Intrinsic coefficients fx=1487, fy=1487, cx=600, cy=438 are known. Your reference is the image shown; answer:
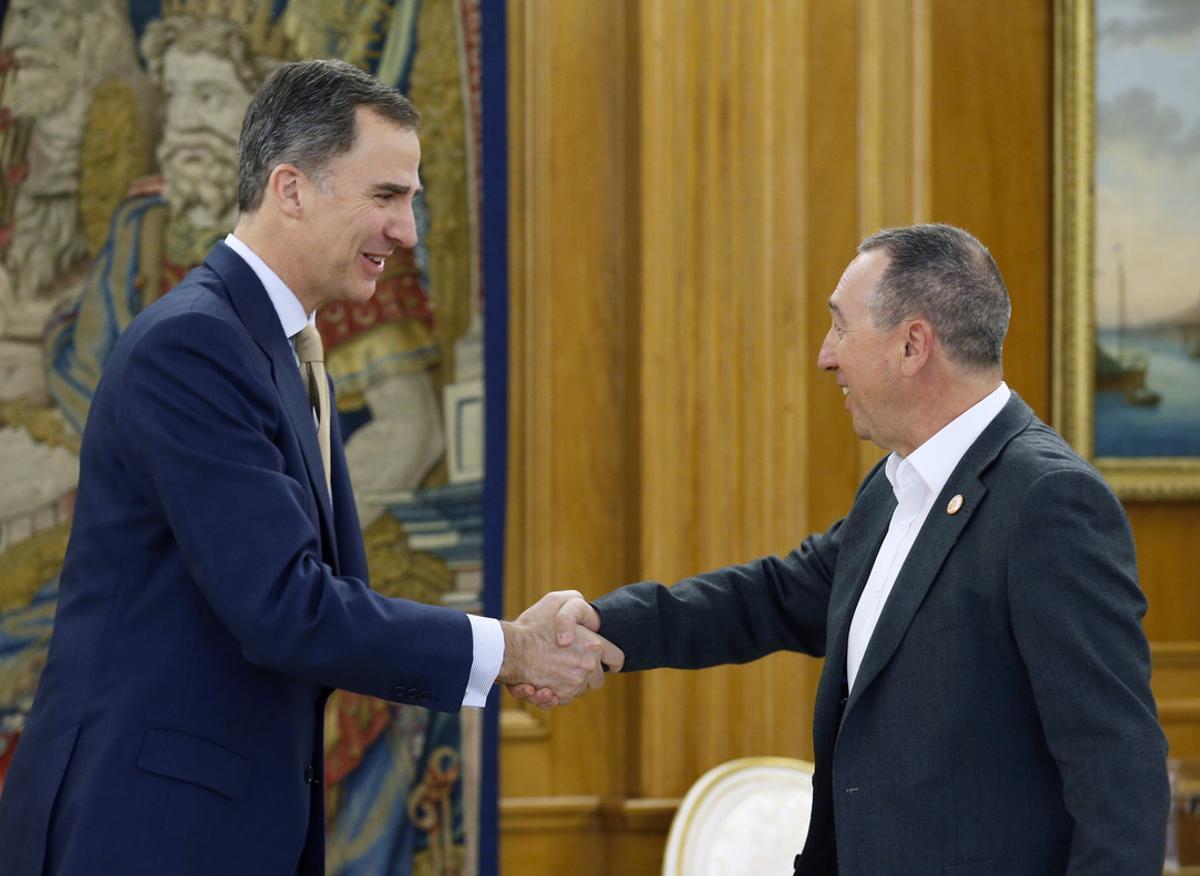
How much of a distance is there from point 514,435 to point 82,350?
114 centimetres

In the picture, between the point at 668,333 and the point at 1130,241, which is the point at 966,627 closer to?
the point at 668,333

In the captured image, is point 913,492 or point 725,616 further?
point 725,616

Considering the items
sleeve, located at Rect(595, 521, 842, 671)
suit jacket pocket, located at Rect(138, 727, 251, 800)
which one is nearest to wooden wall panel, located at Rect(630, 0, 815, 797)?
sleeve, located at Rect(595, 521, 842, 671)

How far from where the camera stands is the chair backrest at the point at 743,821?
3.56m

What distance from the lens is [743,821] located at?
3.63 m

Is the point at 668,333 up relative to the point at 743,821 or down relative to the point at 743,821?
up

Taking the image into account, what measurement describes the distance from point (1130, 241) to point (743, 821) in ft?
6.84

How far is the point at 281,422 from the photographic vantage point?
2.26 meters

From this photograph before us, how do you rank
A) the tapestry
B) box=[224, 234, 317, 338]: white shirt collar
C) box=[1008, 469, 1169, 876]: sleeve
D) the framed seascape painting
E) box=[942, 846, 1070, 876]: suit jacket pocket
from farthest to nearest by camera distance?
the framed seascape painting < the tapestry < box=[224, 234, 317, 338]: white shirt collar < box=[942, 846, 1070, 876]: suit jacket pocket < box=[1008, 469, 1169, 876]: sleeve

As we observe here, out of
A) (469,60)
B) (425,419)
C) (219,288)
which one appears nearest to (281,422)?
(219,288)

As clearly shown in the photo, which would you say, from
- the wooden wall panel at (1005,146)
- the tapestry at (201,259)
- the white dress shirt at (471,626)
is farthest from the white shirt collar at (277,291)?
the wooden wall panel at (1005,146)

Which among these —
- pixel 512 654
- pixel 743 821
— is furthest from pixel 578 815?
pixel 512 654

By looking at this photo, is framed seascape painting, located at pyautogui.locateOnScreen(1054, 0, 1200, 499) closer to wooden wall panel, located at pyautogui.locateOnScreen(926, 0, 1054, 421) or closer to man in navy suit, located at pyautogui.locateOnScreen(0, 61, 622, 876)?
wooden wall panel, located at pyautogui.locateOnScreen(926, 0, 1054, 421)

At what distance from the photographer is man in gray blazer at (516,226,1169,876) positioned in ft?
6.32
